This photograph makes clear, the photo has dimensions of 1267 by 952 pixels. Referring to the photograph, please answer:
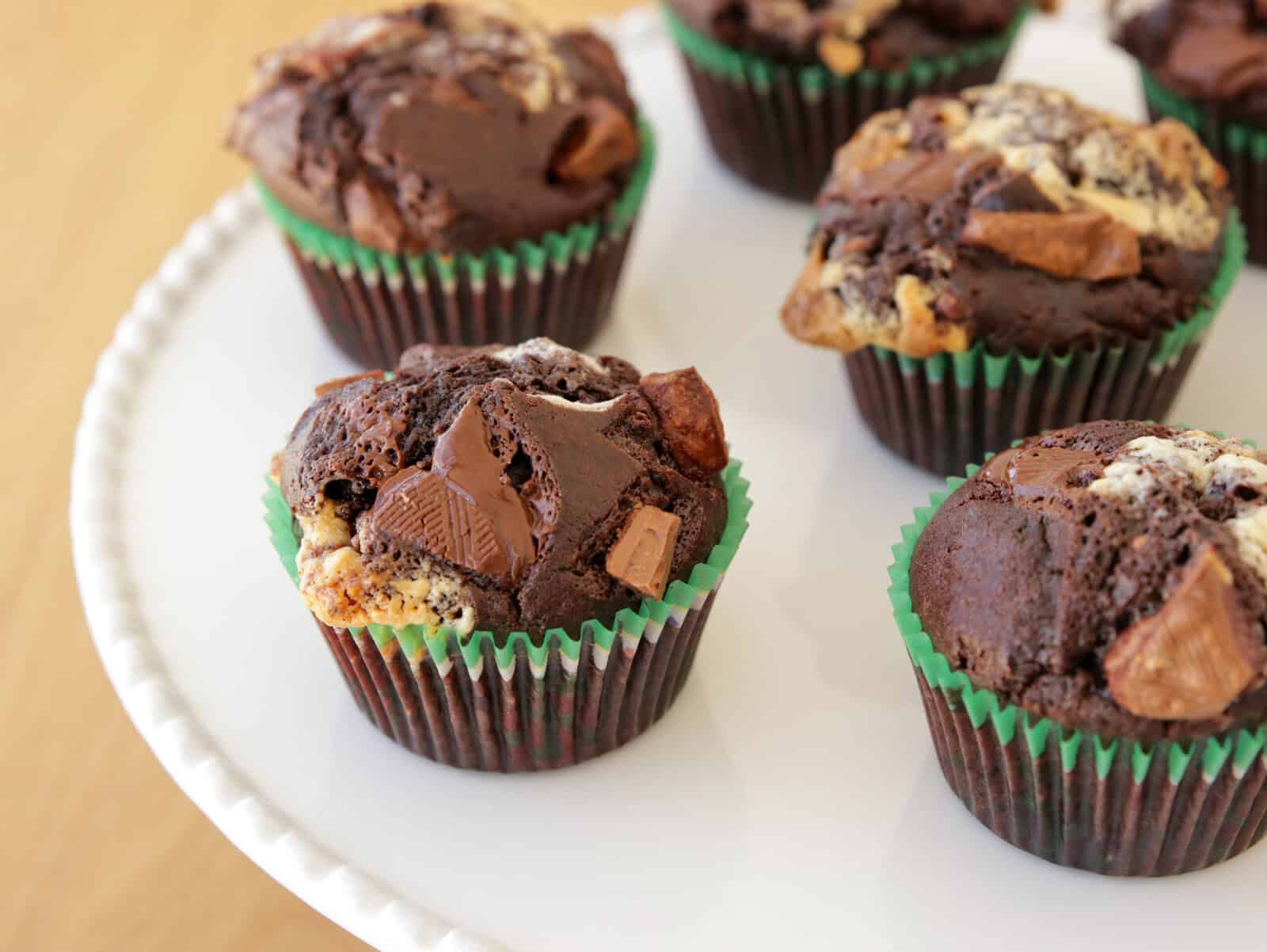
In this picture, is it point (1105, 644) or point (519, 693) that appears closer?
point (1105, 644)

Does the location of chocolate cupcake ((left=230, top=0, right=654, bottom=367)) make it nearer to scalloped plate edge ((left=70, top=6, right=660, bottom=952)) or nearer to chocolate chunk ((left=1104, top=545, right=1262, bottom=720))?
scalloped plate edge ((left=70, top=6, right=660, bottom=952))

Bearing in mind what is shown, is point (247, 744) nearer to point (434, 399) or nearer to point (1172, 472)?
point (434, 399)

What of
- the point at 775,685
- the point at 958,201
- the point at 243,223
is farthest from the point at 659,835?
the point at 243,223

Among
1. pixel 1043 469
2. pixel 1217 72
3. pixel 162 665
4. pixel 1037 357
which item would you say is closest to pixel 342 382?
pixel 162 665

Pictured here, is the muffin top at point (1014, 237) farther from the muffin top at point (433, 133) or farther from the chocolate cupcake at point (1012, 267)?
the muffin top at point (433, 133)

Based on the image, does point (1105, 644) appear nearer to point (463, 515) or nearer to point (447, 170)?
point (463, 515)

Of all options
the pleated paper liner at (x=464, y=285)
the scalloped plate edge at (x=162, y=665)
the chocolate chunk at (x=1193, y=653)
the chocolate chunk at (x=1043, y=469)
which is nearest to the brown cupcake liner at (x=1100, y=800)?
the chocolate chunk at (x=1193, y=653)
